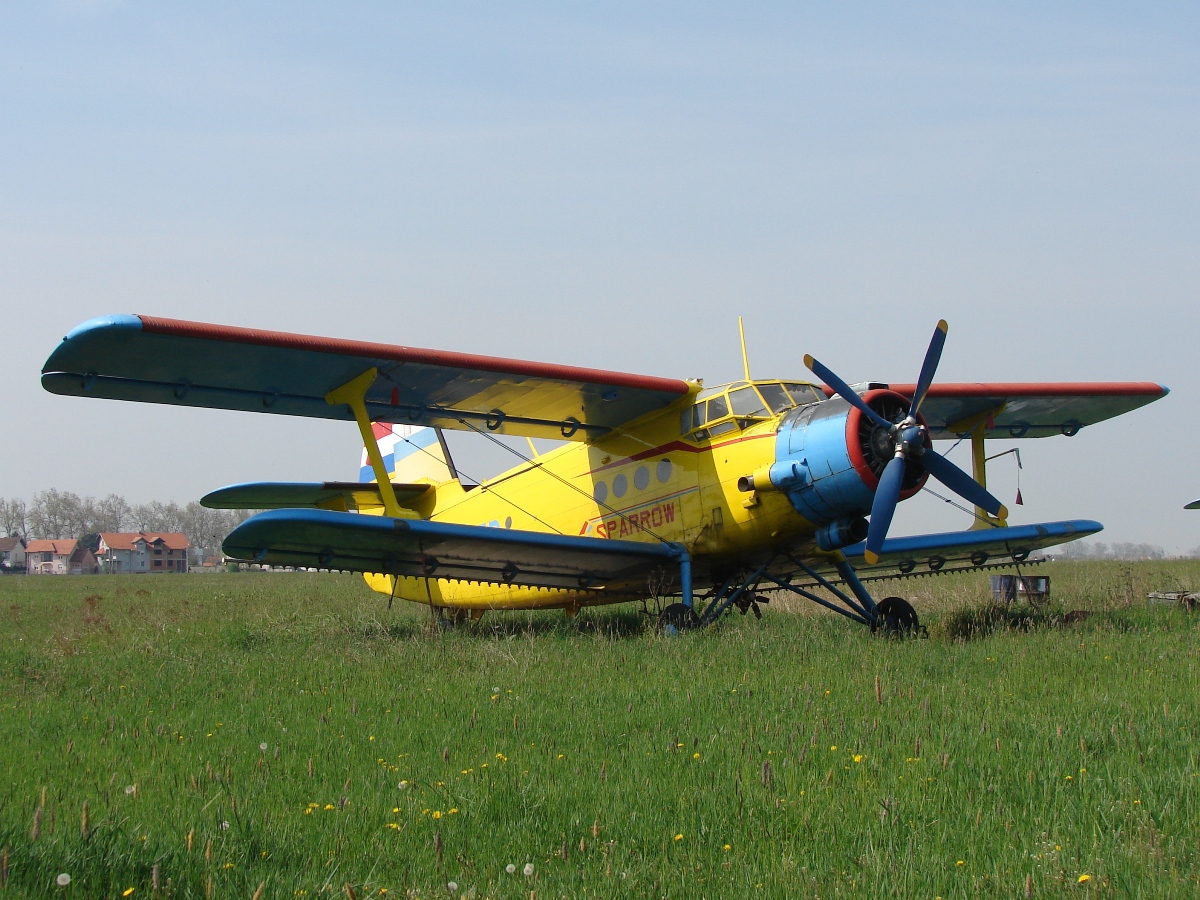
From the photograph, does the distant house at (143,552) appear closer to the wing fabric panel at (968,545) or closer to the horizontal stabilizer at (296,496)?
the horizontal stabilizer at (296,496)

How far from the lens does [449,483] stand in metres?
17.7

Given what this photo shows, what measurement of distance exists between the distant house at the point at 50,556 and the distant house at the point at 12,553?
765mm

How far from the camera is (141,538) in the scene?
5074 inches

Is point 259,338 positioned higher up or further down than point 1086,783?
higher up

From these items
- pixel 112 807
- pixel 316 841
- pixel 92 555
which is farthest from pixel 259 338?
pixel 92 555

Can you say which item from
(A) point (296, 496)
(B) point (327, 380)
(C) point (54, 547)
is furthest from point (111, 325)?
(C) point (54, 547)

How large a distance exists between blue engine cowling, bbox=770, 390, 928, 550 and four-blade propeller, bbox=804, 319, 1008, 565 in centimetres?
14

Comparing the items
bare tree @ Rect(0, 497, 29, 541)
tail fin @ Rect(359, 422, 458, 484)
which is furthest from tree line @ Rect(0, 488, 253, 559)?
tail fin @ Rect(359, 422, 458, 484)

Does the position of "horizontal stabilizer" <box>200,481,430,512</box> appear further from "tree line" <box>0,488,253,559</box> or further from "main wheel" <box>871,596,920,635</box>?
"tree line" <box>0,488,253,559</box>

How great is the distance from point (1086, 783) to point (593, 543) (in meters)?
7.78

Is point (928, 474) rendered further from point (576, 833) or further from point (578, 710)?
point (576, 833)

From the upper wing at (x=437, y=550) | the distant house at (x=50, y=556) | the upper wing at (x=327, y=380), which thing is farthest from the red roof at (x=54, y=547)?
the upper wing at (x=437, y=550)

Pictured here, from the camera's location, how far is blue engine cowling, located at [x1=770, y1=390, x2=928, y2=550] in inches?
432

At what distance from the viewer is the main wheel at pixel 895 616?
12.2m
